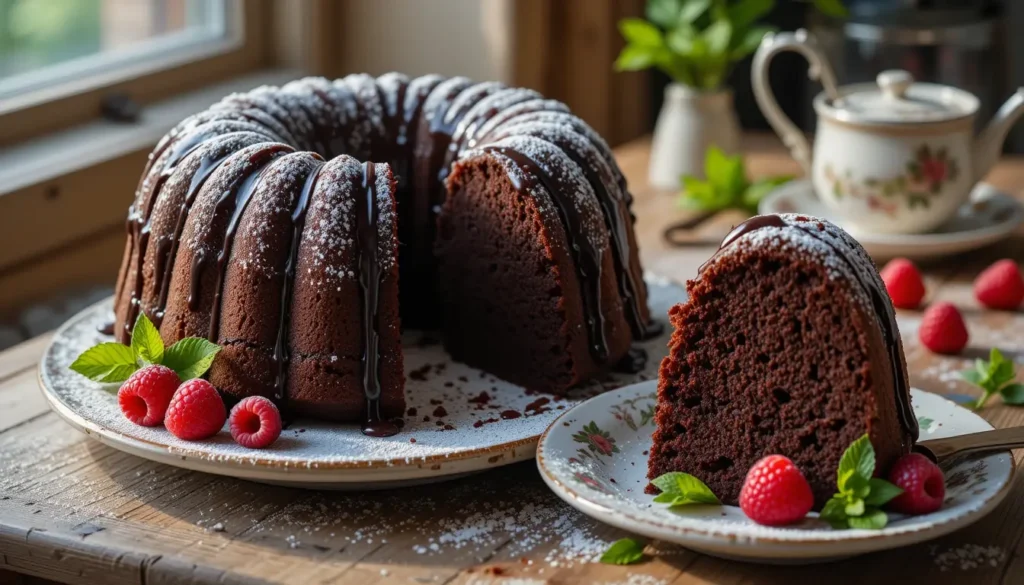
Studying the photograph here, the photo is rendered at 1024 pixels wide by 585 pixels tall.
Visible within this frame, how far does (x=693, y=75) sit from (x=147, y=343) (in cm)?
156

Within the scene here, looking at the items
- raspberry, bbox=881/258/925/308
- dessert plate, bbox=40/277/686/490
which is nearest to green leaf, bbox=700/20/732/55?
raspberry, bbox=881/258/925/308

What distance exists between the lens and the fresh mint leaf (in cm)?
113

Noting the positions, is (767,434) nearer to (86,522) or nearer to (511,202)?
(511,202)

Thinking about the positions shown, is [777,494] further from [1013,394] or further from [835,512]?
[1013,394]

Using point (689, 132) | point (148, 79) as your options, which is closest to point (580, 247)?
point (689, 132)

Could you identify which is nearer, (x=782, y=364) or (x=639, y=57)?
(x=782, y=364)

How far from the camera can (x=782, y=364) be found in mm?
1202

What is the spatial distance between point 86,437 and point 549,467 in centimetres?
61

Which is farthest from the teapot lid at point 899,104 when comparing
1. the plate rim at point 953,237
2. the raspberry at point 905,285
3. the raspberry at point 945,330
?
the raspberry at point 945,330

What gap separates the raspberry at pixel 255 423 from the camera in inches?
52.0

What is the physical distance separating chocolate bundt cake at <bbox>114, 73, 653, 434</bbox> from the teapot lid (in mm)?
574

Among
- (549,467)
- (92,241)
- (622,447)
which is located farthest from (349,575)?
(92,241)

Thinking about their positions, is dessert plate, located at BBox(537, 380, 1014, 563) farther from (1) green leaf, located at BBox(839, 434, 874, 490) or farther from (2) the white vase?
(2) the white vase

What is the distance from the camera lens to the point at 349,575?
1.15 meters
